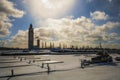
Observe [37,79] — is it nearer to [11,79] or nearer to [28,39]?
[11,79]

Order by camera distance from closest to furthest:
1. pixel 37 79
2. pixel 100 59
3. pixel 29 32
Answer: pixel 37 79, pixel 100 59, pixel 29 32

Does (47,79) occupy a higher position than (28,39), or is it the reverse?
(28,39)

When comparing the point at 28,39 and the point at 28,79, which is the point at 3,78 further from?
the point at 28,39

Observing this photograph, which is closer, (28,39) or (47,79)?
(47,79)

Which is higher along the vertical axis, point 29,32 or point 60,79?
point 29,32

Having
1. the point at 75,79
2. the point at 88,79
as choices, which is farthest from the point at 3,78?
the point at 88,79

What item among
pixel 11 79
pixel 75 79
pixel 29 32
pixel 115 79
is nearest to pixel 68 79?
pixel 75 79

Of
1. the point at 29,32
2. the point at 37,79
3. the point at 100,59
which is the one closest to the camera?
the point at 37,79

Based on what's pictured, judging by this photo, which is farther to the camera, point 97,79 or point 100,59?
point 100,59
